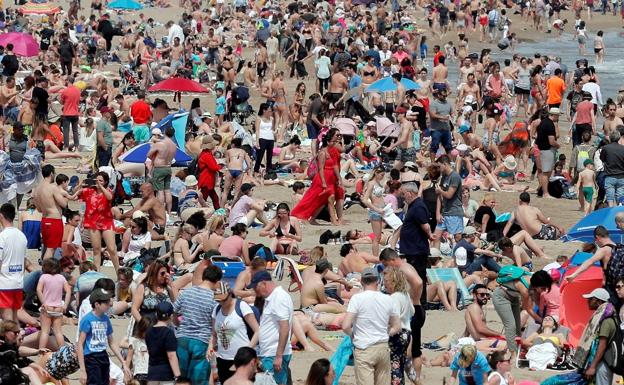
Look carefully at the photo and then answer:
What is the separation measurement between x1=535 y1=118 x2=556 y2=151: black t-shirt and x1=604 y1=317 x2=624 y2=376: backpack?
9521mm

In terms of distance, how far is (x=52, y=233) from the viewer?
14.1 m

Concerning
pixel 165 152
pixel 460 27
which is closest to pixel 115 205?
pixel 165 152

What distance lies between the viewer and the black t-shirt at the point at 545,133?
63.7ft

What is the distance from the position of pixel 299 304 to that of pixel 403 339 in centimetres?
338

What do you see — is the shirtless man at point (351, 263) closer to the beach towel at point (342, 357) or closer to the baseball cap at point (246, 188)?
the baseball cap at point (246, 188)

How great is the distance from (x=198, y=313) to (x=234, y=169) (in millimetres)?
7969

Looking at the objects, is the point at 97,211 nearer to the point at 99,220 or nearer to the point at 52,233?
the point at 99,220

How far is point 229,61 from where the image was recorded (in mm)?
26328

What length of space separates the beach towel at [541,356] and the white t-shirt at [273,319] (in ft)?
9.47

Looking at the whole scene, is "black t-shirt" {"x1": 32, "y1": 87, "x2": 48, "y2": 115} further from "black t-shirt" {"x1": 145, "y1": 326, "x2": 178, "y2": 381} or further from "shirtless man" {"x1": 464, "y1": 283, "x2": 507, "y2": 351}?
"black t-shirt" {"x1": 145, "y1": 326, "x2": 178, "y2": 381}

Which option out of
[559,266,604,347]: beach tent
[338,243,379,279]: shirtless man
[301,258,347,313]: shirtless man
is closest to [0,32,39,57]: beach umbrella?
[338,243,379,279]: shirtless man

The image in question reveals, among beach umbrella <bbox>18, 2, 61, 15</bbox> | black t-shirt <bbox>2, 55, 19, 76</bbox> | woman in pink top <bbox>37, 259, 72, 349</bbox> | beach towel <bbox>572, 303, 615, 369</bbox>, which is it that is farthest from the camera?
beach umbrella <bbox>18, 2, 61, 15</bbox>

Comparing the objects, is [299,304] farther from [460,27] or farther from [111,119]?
[460,27]

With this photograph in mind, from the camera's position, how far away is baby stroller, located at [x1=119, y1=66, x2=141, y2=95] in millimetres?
27659
